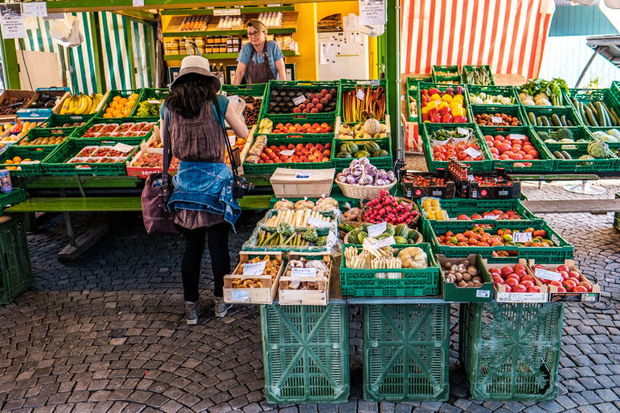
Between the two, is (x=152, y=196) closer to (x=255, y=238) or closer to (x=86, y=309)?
(x=255, y=238)

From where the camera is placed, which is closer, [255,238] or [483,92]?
[255,238]

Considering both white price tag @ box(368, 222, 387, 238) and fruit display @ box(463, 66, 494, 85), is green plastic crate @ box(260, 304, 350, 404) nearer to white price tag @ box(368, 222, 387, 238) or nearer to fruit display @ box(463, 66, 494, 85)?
white price tag @ box(368, 222, 387, 238)

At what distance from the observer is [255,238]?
407 centimetres

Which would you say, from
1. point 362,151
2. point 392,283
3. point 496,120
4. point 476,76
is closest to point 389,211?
point 392,283

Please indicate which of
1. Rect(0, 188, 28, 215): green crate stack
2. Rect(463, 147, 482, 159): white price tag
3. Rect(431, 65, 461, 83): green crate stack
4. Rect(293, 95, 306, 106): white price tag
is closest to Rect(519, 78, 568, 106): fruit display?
Rect(463, 147, 482, 159): white price tag

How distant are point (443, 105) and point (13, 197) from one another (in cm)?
496

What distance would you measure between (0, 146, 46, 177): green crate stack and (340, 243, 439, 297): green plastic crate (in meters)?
4.01

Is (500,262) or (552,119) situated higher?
(552,119)

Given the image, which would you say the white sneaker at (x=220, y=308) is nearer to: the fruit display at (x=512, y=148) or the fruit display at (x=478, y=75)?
the fruit display at (x=512, y=148)

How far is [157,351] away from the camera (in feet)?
13.6

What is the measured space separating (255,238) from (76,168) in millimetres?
2630

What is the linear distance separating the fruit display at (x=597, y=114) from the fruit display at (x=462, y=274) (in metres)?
4.36

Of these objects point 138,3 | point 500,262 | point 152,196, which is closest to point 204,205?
point 152,196

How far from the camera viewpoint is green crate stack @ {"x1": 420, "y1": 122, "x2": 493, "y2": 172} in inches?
216
